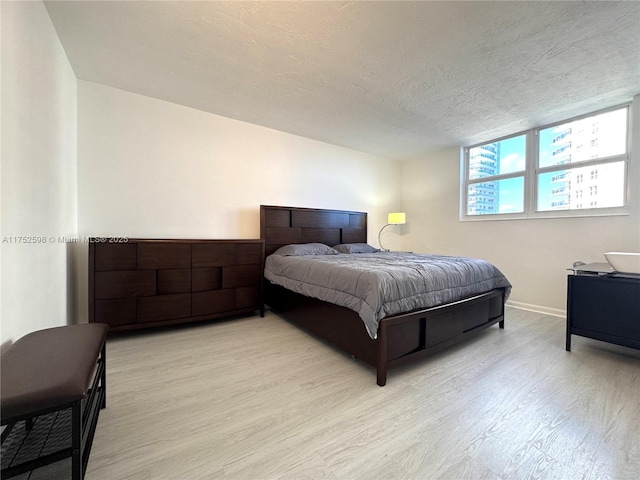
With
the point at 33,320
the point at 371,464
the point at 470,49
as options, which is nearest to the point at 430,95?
the point at 470,49

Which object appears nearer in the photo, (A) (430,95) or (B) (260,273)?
(A) (430,95)

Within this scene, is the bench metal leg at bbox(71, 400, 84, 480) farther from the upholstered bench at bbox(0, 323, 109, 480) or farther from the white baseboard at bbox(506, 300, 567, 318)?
the white baseboard at bbox(506, 300, 567, 318)

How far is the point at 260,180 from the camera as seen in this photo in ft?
11.7

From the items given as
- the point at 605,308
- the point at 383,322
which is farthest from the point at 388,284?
the point at 605,308

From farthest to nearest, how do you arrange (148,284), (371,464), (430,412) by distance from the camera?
(148,284), (430,412), (371,464)

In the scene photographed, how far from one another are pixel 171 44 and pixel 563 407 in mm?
3644

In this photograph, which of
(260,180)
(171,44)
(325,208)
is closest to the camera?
(171,44)

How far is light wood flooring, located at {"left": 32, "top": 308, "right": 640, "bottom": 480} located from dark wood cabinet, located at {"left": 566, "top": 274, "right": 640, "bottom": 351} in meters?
0.21

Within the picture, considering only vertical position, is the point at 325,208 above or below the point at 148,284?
above

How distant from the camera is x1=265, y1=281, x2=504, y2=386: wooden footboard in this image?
1733 mm

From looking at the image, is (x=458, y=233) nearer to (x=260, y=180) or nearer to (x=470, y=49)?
(x=470, y=49)

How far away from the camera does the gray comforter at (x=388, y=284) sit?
173 cm

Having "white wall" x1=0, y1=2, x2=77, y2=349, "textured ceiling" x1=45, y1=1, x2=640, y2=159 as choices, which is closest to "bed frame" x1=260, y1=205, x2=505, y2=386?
"textured ceiling" x1=45, y1=1, x2=640, y2=159

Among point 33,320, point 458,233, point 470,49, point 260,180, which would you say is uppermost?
point 470,49
